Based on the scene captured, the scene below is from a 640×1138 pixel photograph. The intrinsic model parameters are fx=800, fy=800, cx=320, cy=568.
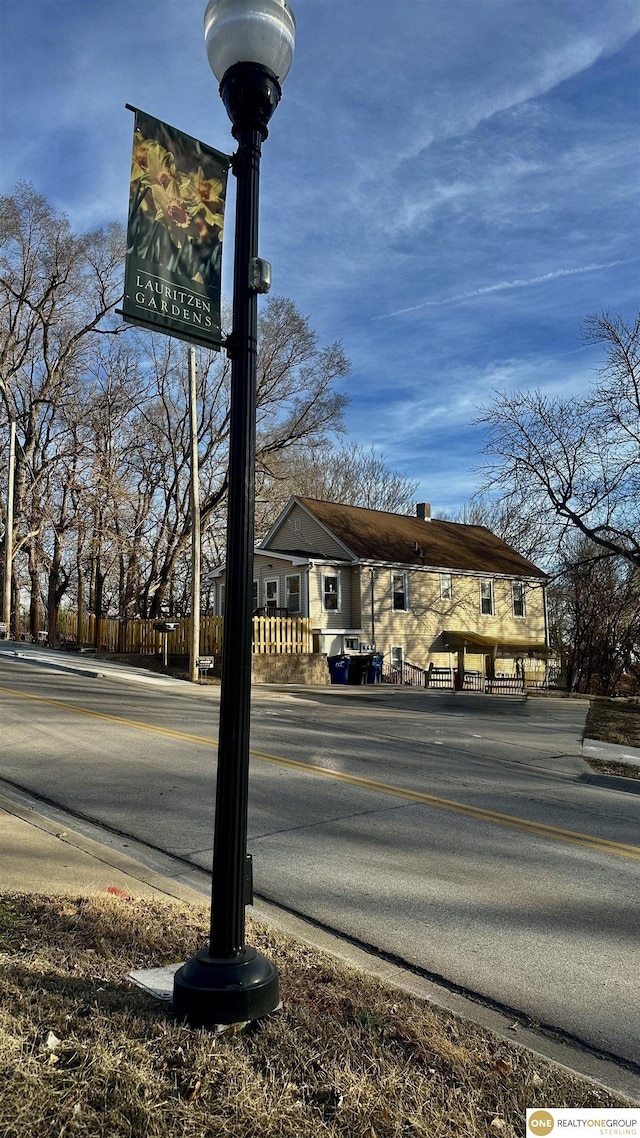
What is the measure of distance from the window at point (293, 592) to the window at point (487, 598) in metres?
10.4

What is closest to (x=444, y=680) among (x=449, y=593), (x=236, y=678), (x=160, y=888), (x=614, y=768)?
(x=449, y=593)

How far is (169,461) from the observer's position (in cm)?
4175

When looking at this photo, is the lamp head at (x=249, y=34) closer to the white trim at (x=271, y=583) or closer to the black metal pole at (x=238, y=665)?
the black metal pole at (x=238, y=665)

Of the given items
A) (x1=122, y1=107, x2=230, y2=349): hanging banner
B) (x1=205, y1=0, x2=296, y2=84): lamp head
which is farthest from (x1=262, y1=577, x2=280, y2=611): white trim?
(x1=205, y1=0, x2=296, y2=84): lamp head

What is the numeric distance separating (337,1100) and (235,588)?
1.93 metres

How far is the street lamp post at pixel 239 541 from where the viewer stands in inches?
128

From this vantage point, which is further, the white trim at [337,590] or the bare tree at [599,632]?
the white trim at [337,590]

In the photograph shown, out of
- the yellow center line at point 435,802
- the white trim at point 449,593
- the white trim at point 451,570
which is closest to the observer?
the yellow center line at point 435,802

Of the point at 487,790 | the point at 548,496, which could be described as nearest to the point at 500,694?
the point at 548,496

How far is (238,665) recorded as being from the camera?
3.43 m

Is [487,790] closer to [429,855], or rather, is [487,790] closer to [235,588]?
[429,855]

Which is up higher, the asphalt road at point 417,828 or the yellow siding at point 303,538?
the yellow siding at point 303,538

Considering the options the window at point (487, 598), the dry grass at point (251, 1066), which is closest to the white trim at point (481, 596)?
the window at point (487, 598)

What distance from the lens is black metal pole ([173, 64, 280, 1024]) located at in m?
3.22
